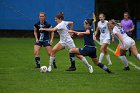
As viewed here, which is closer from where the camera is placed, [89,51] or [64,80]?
[64,80]

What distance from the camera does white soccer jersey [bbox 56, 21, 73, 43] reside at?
53.7 ft

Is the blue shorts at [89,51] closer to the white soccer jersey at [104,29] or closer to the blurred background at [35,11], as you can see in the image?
the white soccer jersey at [104,29]

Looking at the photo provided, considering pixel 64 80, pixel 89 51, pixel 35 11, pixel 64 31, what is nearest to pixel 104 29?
pixel 64 31

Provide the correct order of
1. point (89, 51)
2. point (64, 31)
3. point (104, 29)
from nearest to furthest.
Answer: point (89, 51)
point (64, 31)
point (104, 29)

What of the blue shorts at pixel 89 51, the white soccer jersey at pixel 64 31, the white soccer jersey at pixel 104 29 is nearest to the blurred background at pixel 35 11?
the white soccer jersey at pixel 104 29

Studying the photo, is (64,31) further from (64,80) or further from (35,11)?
(35,11)

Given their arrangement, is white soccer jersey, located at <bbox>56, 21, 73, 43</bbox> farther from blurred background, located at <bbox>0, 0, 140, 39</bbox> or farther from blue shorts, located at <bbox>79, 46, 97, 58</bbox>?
blurred background, located at <bbox>0, 0, 140, 39</bbox>

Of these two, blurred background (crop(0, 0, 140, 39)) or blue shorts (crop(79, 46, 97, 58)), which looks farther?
blurred background (crop(0, 0, 140, 39))

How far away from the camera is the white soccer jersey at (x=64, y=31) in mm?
16375

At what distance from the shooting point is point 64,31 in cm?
1664

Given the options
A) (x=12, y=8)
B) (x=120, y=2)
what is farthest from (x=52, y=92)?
(x=120, y=2)

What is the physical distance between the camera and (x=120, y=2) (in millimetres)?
48594

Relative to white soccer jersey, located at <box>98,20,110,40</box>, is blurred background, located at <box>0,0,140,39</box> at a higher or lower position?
lower

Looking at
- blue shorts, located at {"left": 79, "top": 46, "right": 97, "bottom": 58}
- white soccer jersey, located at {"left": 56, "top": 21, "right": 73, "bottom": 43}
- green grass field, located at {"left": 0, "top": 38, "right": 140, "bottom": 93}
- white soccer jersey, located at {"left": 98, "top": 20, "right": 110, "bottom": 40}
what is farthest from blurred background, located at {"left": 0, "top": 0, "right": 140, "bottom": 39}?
blue shorts, located at {"left": 79, "top": 46, "right": 97, "bottom": 58}
